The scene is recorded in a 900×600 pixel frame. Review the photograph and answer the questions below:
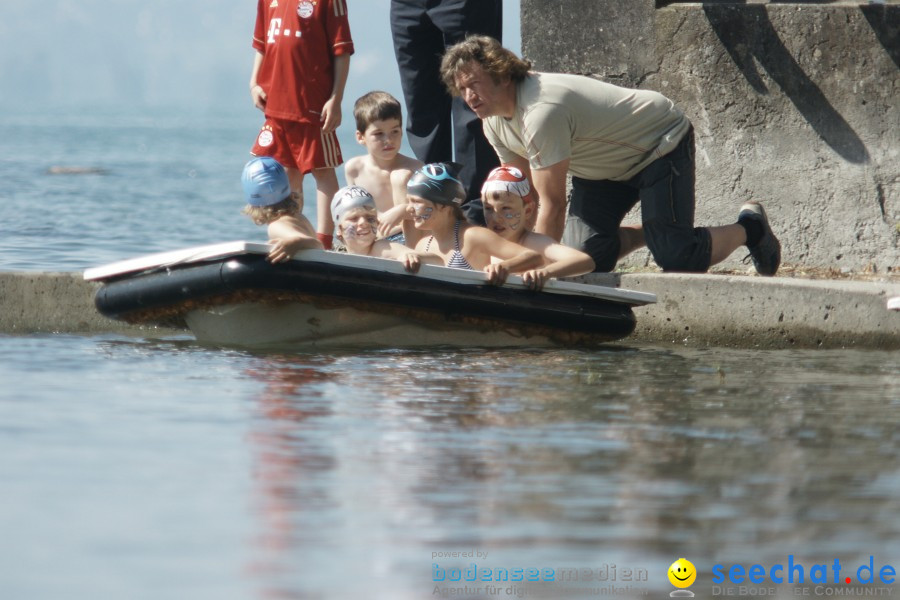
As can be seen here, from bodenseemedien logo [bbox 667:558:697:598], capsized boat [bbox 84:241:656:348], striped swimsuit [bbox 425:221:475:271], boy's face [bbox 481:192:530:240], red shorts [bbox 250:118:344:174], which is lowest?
bodenseemedien logo [bbox 667:558:697:598]

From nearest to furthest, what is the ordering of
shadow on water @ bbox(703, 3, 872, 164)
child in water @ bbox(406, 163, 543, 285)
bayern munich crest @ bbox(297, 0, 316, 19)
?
child in water @ bbox(406, 163, 543, 285) → bayern munich crest @ bbox(297, 0, 316, 19) → shadow on water @ bbox(703, 3, 872, 164)

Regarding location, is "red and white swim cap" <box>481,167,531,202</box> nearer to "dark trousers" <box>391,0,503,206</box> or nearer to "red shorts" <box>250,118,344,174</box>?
"dark trousers" <box>391,0,503,206</box>

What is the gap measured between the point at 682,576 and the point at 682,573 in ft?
0.06

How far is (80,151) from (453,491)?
4882cm

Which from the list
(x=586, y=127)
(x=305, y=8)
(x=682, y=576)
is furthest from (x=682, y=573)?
(x=305, y=8)

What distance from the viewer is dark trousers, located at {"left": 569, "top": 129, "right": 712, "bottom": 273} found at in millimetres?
7297

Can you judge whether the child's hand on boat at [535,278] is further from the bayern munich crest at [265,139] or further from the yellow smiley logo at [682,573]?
the yellow smiley logo at [682,573]

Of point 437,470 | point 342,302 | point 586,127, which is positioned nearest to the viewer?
point 437,470

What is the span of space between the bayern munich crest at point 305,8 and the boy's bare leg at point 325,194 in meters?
0.79

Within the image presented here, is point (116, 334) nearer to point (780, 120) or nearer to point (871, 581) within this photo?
point (780, 120)

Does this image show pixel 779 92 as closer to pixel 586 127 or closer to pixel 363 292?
pixel 586 127

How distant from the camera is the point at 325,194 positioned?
816 cm

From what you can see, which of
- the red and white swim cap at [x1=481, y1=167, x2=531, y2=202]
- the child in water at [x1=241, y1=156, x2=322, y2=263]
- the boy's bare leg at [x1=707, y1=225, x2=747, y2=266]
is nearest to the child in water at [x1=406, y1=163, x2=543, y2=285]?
the red and white swim cap at [x1=481, y1=167, x2=531, y2=202]

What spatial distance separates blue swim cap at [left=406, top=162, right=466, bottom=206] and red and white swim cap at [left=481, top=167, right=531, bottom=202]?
132mm
